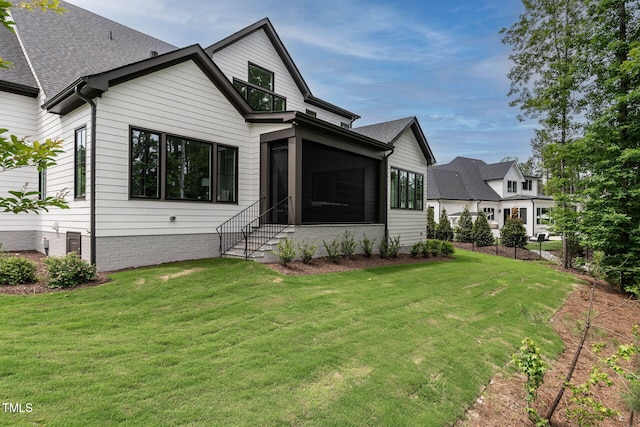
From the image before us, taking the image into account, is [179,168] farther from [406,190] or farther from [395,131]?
[406,190]

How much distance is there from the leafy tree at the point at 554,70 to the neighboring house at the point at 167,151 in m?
7.55

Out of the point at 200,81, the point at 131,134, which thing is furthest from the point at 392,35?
the point at 131,134

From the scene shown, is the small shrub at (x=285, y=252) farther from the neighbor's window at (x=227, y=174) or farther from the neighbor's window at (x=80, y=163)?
the neighbor's window at (x=80, y=163)

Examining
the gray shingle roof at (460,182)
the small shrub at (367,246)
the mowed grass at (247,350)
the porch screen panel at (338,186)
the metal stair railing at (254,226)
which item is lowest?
the mowed grass at (247,350)

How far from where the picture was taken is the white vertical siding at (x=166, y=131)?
7.93 m

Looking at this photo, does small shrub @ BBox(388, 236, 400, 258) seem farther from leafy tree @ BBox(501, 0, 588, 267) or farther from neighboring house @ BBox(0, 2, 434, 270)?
leafy tree @ BBox(501, 0, 588, 267)

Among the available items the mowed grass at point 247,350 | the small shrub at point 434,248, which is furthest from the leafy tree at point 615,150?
the mowed grass at point 247,350

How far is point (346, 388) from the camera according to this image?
11.8 feet

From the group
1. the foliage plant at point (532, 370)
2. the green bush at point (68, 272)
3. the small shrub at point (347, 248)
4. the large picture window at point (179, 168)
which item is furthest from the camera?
the small shrub at point (347, 248)

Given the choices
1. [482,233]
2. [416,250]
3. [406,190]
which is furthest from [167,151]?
[482,233]

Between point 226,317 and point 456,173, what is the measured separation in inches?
1278

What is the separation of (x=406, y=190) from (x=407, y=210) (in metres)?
0.96

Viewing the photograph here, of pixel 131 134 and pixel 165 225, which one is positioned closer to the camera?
pixel 131 134

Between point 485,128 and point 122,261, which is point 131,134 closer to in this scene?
point 122,261
